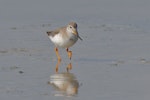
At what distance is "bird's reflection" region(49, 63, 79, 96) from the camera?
28.4ft

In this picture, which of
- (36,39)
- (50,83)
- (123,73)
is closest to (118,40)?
(36,39)

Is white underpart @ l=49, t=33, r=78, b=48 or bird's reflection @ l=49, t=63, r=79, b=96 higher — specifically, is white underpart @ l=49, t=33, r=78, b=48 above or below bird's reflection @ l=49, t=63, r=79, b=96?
above

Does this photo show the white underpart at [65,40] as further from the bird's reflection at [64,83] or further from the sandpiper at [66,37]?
the bird's reflection at [64,83]

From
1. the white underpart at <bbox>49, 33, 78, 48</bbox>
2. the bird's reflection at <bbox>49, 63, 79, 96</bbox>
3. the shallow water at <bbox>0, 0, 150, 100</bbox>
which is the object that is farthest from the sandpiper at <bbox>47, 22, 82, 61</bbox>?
the bird's reflection at <bbox>49, 63, 79, 96</bbox>

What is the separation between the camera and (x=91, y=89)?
877 centimetres

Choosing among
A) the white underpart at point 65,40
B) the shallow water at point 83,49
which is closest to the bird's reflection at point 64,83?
the shallow water at point 83,49

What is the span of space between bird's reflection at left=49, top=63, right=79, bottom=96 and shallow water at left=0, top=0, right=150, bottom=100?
0.06 metres

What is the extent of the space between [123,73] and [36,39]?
300cm

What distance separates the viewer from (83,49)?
37.9 feet

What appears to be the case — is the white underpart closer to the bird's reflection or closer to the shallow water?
the shallow water

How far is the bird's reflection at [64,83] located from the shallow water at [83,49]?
2.3 inches

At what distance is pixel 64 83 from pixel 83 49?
2462mm

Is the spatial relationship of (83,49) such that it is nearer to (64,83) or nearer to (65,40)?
(65,40)

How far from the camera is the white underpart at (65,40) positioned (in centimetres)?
1111
